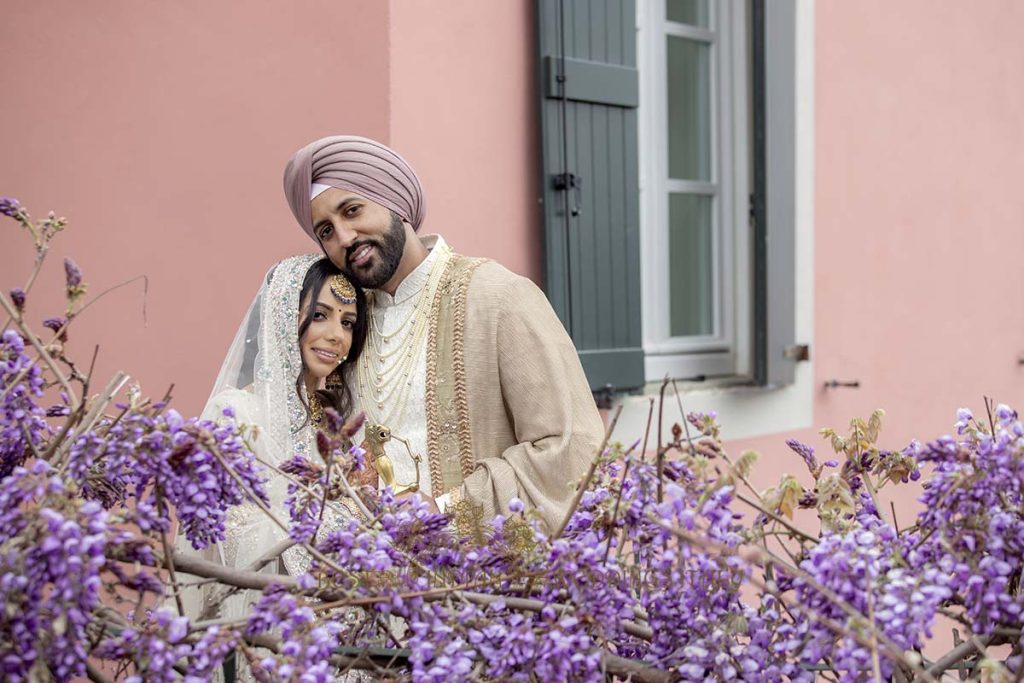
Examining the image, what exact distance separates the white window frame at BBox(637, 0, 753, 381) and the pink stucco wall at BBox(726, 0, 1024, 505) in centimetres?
36

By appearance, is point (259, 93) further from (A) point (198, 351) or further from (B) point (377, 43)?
(A) point (198, 351)

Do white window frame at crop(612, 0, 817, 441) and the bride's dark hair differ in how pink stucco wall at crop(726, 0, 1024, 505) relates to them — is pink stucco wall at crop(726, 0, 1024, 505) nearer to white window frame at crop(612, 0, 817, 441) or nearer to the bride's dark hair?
white window frame at crop(612, 0, 817, 441)

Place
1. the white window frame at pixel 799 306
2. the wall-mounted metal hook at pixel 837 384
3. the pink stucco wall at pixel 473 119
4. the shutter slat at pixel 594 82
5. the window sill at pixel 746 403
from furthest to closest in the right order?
the wall-mounted metal hook at pixel 837 384 → the white window frame at pixel 799 306 → the window sill at pixel 746 403 → the shutter slat at pixel 594 82 → the pink stucco wall at pixel 473 119

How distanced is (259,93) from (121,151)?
0.52 m

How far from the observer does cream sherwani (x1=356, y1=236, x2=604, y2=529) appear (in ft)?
8.14

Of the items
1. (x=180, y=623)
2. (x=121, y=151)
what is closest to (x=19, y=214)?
(x=180, y=623)

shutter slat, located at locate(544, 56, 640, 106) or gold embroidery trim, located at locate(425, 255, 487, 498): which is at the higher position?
shutter slat, located at locate(544, 56, 640, 106)

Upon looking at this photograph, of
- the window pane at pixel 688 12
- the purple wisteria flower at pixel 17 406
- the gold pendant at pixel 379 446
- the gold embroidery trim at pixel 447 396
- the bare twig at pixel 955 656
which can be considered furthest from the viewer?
the window pane at pixel 688 12

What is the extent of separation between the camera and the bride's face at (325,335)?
251 centimetres

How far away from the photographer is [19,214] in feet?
5.19

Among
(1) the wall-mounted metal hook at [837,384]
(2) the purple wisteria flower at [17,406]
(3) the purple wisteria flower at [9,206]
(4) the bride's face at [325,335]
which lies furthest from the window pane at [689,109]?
(2) the purple wisteria flower at [17,406]

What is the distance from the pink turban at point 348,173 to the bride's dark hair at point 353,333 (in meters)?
0.11

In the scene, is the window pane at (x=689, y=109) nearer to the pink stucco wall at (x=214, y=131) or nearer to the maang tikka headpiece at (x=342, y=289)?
the pink stucco wall at (x=214, y=131)

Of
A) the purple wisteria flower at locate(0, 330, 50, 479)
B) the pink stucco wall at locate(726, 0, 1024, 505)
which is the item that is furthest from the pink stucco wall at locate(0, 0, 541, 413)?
the purple wisteria flower at locate(0, 330, 50, 479)
